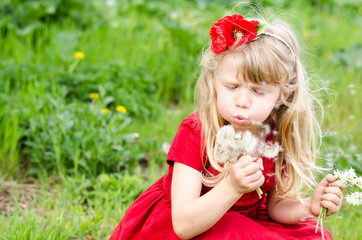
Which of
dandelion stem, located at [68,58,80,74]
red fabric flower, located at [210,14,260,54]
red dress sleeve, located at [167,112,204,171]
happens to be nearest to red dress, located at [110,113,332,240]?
red dress sleeve, located at [167,112,204,171]

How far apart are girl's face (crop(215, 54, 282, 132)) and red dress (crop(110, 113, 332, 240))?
180mm

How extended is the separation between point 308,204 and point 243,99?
51 centimetres

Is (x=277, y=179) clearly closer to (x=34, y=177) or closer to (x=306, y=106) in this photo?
(x=306, y=106)

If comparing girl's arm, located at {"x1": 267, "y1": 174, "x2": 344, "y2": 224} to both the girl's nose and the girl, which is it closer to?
the girl

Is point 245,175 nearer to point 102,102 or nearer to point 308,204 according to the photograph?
point 308,204

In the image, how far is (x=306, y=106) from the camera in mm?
1857

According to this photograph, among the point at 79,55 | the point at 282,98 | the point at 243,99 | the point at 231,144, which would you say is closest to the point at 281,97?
the point at 282,98

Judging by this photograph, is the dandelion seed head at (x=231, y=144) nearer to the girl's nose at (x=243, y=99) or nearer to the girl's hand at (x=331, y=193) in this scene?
the girl's nose at (x=243, y=99)

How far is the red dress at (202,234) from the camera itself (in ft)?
5.75

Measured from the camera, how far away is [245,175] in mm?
1509

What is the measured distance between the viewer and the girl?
1.61 meters

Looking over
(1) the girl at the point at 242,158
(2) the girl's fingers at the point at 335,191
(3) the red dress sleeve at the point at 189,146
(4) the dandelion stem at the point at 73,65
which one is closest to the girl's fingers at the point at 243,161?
(1) the girl at the point at 242,158

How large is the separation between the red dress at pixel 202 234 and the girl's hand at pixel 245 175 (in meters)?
0.23

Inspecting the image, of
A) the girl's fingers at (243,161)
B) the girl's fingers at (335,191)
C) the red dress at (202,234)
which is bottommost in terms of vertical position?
the red dress at (202,234)
